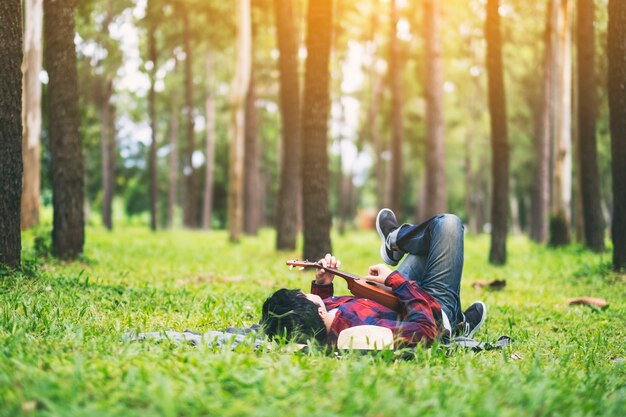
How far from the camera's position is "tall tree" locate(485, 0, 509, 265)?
47.2 feet

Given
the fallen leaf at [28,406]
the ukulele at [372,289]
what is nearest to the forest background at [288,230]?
the fallen leaf at [28,406]

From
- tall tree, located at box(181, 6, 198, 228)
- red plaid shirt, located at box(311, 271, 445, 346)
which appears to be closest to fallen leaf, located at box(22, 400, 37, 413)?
red plaid shirt, located at box(311, 271, 445, 346)

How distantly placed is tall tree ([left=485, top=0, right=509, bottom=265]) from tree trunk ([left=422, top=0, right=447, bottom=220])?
17.9 feet

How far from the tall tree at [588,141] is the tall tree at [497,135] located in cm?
190

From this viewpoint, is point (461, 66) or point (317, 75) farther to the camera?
point (461, 66)

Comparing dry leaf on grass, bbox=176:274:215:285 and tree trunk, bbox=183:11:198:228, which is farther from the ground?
tree trunk, bbox=183:11:198:228

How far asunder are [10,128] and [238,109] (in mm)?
12671

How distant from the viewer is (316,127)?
40.1 ft

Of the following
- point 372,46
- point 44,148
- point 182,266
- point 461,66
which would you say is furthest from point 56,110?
point 461,66

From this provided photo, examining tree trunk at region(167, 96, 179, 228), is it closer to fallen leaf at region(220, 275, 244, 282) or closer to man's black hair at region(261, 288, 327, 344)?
fallen leaf at region(220, 275, 244, 282)

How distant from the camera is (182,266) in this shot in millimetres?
12156

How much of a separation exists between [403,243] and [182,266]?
6.87 m

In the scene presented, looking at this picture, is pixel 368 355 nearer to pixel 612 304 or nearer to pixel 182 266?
pixel 612 304

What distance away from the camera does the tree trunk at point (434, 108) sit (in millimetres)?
20016
